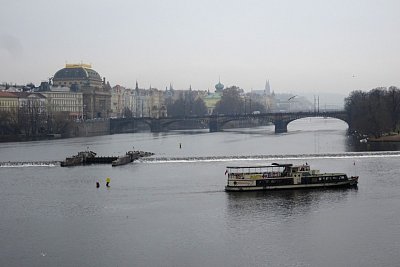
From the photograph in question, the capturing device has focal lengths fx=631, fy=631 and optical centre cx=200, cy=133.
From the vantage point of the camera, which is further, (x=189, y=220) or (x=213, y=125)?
(x=213, y=125)

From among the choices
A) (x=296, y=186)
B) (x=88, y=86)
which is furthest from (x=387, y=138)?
(x=88, y=86)

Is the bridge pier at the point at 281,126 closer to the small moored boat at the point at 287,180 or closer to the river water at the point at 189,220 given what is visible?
the river water at the point at 189,220

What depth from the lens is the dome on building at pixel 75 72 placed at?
142750 mm

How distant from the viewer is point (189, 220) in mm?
29531

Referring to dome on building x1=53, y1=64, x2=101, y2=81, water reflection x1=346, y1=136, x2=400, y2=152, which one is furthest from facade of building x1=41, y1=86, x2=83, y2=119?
water reflection x1=346, y1=136, x2=400, y2=152

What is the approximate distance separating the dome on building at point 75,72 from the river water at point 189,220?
9555cm

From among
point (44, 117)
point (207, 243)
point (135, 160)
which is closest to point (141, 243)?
point (207, 243)

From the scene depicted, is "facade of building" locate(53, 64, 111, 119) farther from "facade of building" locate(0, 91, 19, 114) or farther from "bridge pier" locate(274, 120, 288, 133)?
"bridge pier" locate(274, 120, 288, 133)

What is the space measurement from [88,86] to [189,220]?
112500 mm

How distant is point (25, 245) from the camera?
25969 millimetres

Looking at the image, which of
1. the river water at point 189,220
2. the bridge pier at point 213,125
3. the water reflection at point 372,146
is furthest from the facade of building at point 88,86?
the river water at point 189,220

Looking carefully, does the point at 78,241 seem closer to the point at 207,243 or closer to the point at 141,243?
the point at 141,243

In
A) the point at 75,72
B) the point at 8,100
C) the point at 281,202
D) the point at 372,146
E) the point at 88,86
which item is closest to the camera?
the point at 281,202

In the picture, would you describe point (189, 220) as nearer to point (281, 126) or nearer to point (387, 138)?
→ point (387, 138)
